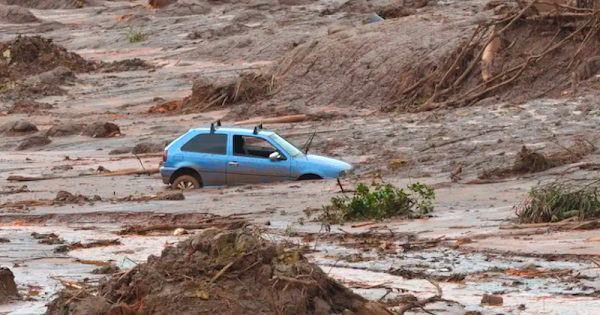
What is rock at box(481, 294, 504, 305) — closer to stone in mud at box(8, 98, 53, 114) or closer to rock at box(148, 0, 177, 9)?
stone in mud at box(8, 98, 53, 114)

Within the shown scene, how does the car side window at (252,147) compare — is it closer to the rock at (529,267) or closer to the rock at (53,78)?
the rock at (529,267)

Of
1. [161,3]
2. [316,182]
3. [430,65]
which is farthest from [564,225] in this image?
[161,3]

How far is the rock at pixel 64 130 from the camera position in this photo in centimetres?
3253

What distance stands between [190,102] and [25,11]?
1236 inches

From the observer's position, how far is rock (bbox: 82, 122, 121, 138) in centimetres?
3150

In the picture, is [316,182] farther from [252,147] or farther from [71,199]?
[71,199]

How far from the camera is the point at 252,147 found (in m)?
21.9

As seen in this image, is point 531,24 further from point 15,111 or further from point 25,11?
point 25,11

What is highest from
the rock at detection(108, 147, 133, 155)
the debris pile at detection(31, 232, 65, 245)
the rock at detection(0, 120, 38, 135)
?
the debris pile at detection(31, 232, 65, 245)

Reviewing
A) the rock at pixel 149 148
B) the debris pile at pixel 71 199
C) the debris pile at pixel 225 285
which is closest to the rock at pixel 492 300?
the debris pile at pixel 225 285

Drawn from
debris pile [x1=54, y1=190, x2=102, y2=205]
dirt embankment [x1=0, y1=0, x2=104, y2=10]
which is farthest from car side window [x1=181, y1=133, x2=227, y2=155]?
dirt embankment [x1=0, y1=0, x2=104, y2=10]

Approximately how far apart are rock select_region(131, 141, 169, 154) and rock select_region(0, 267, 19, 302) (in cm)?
1712

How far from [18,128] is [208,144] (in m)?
12.8

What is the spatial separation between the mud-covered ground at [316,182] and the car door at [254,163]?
367 millimetres
